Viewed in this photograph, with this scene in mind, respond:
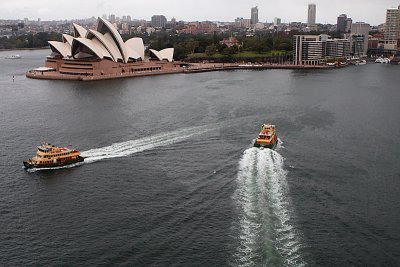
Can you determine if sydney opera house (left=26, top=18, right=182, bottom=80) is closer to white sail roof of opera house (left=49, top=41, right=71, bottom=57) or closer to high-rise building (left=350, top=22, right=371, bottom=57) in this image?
white sail roof of opera house (left=49, top=41, right=71, bottom=57)

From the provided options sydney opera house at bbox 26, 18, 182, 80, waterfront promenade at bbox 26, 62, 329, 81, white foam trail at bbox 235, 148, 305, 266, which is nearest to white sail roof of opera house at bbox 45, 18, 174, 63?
sydney opera house at bbox 26, 18, 182, 80

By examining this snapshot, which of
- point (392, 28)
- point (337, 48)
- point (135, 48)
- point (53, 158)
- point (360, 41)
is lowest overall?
point (53, 158)

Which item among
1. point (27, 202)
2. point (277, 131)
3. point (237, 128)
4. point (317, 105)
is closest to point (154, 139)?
point (237, 128)

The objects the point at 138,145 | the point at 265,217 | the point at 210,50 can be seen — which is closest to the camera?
the point at 265,217

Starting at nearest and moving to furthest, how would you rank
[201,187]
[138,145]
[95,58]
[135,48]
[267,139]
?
[201,187] → [267,139] → [138,145] → [95,58] → [135,48]

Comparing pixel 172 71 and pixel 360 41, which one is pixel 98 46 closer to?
pixel 172 71

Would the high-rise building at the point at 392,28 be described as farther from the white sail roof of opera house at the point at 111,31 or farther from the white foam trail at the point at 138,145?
the white foam trail at the point at 138,145

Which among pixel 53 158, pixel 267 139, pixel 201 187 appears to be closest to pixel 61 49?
pixel 53 158
